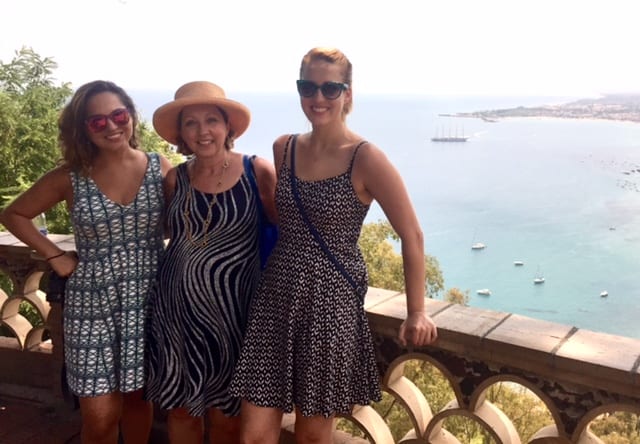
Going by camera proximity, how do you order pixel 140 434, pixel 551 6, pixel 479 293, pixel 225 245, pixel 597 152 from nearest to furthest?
pixel 225 245
pixel 140 434
pixel 479 293
pixel 597 152
pixel 551 6

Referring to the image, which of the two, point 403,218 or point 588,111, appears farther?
point 588,111

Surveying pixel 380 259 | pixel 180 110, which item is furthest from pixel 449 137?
pixel 180 110

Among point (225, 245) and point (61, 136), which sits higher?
point (61, 136)

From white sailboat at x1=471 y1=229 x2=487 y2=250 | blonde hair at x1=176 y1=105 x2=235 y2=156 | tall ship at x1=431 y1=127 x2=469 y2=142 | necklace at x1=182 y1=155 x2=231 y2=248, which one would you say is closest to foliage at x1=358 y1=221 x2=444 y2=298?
blonde hair at x1=176 y1=105 x2=235 y2=156

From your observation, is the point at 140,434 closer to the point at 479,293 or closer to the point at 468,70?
the point at 479,293

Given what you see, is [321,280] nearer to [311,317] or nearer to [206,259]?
[311,317]

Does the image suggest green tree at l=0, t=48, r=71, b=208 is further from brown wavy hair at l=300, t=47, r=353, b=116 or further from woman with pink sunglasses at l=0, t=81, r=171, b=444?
brown wavy hair at l=300, t=47, r=353, b=116

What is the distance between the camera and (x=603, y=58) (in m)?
126

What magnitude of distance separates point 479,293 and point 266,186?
6032 centimetres

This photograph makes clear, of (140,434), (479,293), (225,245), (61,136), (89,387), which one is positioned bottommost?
(479,293)

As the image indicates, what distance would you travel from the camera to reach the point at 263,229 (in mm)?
2207

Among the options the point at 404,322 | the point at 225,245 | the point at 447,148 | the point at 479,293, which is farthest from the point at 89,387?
the point at 447,148

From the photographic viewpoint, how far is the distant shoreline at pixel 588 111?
129625 mm

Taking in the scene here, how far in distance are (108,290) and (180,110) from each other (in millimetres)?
696
